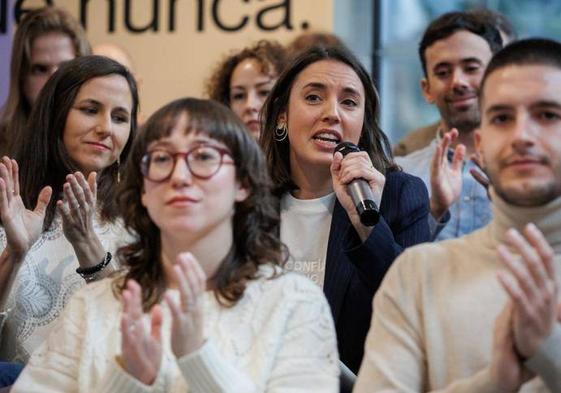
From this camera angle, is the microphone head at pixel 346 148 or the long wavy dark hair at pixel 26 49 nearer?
the microphone head at pixel 346 148

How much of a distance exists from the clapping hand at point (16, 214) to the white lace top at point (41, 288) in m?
0.13

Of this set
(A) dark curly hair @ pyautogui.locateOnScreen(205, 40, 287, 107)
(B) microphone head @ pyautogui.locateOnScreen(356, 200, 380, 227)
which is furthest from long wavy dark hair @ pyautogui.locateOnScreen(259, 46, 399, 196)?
(A) dark curly hair @ pyautogui.locateOnScreen(205, 40, 287, 107)

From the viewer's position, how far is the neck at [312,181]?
2.92 meters

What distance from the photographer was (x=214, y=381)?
1905 mm

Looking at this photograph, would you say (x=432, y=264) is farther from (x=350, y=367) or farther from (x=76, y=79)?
(x=76, y=79)

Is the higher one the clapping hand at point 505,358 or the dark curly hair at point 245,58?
the dark curly hair at point 245,58

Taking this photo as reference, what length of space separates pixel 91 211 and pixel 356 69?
795 mm

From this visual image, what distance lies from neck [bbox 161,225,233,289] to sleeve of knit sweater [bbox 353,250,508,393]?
1.00 ft

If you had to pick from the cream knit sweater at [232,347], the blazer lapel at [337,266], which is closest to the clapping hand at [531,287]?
the cream knit sweater at [232,347]

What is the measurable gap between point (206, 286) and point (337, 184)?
2.30 ft

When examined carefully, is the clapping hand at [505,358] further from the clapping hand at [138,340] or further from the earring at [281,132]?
the earring at [281,132]

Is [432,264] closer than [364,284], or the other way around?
[432,264]

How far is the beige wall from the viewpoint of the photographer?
5137 mm

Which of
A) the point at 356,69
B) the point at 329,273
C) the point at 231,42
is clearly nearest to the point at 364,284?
the point at 329,273
